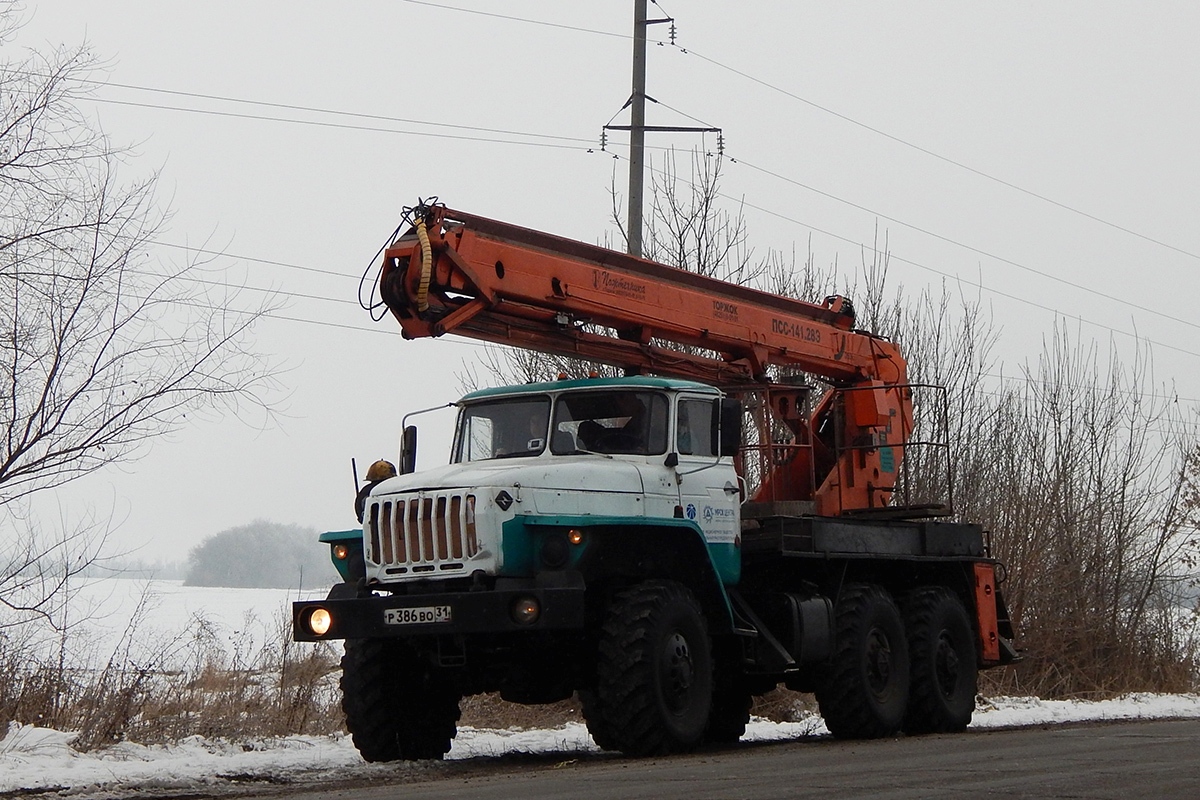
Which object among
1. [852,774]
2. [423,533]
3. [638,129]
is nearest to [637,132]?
[638,129]

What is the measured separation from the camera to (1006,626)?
55.9 ft

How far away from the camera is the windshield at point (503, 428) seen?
41.0ft

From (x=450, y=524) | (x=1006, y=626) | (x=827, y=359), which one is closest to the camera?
(x=450, y=524)

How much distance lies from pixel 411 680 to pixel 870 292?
45.9 feet

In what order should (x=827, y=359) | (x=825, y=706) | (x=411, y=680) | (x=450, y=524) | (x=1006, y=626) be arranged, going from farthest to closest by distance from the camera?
(x=1006, y=626), (x=827, y=359), (x=825, y=706), (x=411, y=680), (x=450, y=524)

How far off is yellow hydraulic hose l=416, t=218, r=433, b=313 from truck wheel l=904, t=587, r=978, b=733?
6.35 meters

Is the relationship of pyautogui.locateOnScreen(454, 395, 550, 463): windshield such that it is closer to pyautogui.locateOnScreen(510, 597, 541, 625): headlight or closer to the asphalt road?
pyautogui.locateOnScreen(510, 597, 541, 625): headlight

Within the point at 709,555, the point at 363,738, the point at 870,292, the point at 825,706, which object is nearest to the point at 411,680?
the point at 363,738

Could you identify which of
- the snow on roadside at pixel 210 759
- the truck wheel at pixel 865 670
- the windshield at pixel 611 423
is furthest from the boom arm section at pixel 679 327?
the snow on roadside at pixel 210 759

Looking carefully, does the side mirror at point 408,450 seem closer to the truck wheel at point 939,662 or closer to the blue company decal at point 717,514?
the blue company decal at point 717,514

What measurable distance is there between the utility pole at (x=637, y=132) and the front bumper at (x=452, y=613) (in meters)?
8.19

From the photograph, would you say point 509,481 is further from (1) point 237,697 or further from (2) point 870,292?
(2) point 870,292

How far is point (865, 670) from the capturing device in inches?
544

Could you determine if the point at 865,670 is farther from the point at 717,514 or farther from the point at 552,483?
the point at 552,483
